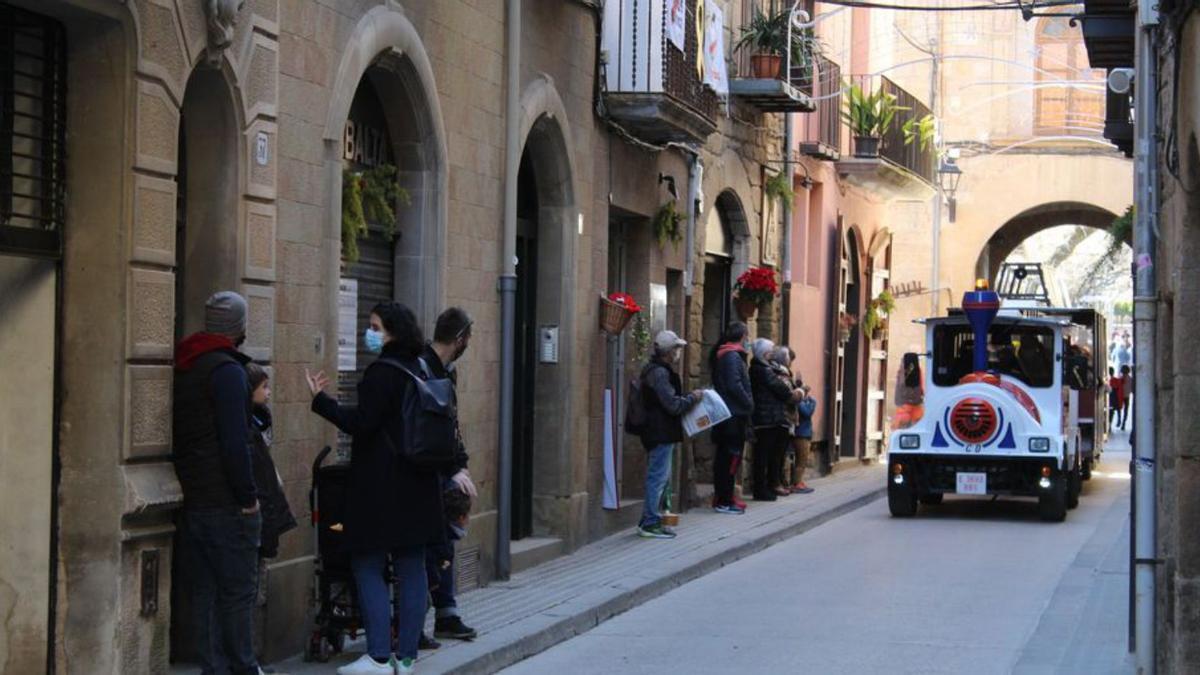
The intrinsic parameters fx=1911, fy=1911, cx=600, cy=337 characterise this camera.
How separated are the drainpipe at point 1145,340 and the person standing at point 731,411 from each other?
9686 mm

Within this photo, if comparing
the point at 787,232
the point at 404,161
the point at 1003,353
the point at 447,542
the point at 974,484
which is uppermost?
the point at 787,232

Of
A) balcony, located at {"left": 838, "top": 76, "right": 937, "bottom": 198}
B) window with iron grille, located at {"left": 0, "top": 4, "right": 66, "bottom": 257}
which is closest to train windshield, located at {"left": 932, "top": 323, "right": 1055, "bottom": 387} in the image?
balcony, located at {"left": 838, "top": 76, "right": 937, "bottom": 198}

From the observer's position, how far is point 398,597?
9.81m

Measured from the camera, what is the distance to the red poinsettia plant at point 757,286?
2203cm

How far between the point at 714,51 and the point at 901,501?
533 centimetres

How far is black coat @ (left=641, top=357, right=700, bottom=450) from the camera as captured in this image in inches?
666

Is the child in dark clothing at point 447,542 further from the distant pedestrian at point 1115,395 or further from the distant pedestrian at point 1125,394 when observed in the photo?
the distant pedestrian at point 1115,395

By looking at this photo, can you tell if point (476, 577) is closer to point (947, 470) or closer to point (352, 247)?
point (352, 247)

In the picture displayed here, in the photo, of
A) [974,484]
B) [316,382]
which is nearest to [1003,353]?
[974,484]

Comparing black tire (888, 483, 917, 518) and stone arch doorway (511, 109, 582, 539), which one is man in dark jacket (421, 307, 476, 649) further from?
black tire (888, 483, 917, 518)

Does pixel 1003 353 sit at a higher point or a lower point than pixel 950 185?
lower

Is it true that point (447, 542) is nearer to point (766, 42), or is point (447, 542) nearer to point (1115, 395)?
point (766, 42)

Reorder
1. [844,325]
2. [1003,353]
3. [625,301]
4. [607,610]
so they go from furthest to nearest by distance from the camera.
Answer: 1. [844,325]
2. [1003,353]
3. [625,301]
4. [607,610]

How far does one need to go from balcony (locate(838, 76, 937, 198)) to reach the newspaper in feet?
37.9
